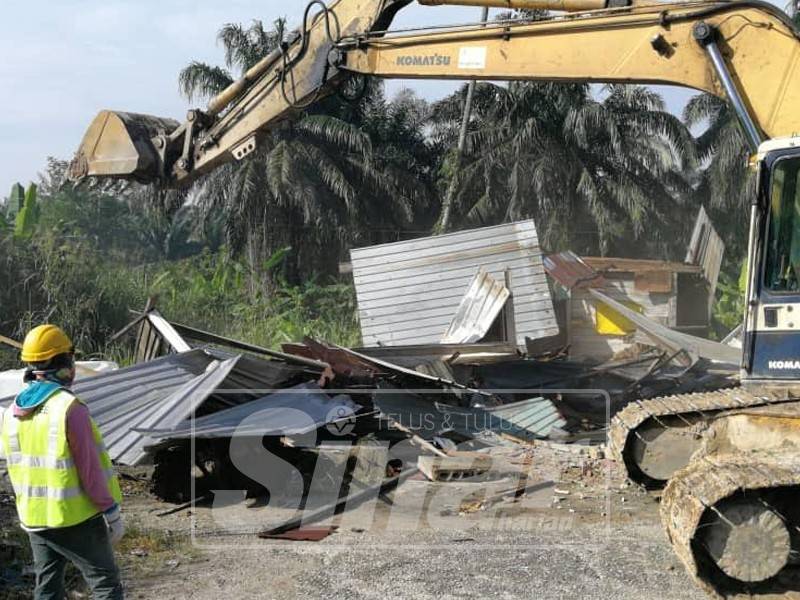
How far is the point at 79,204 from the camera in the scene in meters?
41.8

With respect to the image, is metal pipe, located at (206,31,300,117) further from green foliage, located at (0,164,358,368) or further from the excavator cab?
the excavator cab

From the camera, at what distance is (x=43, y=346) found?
4.61 m

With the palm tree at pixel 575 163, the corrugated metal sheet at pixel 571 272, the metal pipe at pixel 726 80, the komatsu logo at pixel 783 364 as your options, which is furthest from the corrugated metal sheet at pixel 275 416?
the palm tree at pixel 575 163

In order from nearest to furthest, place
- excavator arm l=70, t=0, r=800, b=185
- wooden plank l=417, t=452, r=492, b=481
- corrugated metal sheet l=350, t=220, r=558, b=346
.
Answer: excavator arm l=70, t=0, r=800, b=185
wooden plank l=417, t=452, r=492, b=481
corrugated metal sheet l=350, t=220, r=558, b=346

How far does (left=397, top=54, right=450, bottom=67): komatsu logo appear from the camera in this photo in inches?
346

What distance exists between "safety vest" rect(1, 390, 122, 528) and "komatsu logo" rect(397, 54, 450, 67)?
5318 millimetres

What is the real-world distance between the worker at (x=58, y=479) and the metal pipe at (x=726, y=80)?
502 cm

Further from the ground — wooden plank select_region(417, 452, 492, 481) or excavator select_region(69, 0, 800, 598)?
excavator select_region(69, 0, 800, 598)

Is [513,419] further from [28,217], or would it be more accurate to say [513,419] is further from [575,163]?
[575,163]

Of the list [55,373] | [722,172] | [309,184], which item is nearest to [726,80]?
[55,373]

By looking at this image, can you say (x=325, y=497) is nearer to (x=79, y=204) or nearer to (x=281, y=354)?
(x=281, y=354)

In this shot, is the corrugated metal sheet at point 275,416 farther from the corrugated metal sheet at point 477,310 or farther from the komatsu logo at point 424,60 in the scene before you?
the corrugated metal sheet at point 477,310

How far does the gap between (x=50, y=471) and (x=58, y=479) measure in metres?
0.06

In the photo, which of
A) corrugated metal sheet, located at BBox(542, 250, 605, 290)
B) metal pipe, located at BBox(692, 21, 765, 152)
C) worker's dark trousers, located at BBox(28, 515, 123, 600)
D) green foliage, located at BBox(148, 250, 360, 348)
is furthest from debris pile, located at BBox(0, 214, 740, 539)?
green foliage, located at BBox(148, 250, 360, 348)
